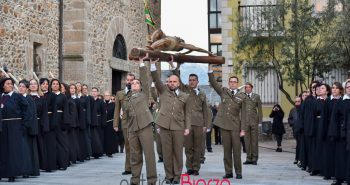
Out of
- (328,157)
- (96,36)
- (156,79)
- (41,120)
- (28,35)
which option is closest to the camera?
(156,79)

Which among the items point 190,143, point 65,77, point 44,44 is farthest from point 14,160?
point 65,77

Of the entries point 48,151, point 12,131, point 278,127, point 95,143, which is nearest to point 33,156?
point 12,131

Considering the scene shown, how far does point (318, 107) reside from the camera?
11.0m

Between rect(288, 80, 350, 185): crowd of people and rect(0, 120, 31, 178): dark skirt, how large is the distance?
5284mm

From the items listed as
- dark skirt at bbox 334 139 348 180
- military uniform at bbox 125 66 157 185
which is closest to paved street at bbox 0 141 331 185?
dark skirt at bbox 334 139 348 180

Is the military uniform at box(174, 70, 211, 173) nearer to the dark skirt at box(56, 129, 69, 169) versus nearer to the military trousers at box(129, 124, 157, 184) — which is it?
the military trousers at box(129, 124, 157, 184)

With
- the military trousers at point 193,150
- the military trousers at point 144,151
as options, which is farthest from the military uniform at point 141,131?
the military trousers at point 193,150

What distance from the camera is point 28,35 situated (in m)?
17.2

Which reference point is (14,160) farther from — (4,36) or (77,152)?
(4,36)

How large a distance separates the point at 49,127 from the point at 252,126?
511 centimetres

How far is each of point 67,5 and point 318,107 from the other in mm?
11479

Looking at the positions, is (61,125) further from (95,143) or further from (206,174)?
(206,174)

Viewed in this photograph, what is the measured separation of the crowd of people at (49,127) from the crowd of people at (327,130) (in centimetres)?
497

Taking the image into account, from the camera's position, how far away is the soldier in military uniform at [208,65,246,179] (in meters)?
10.9
